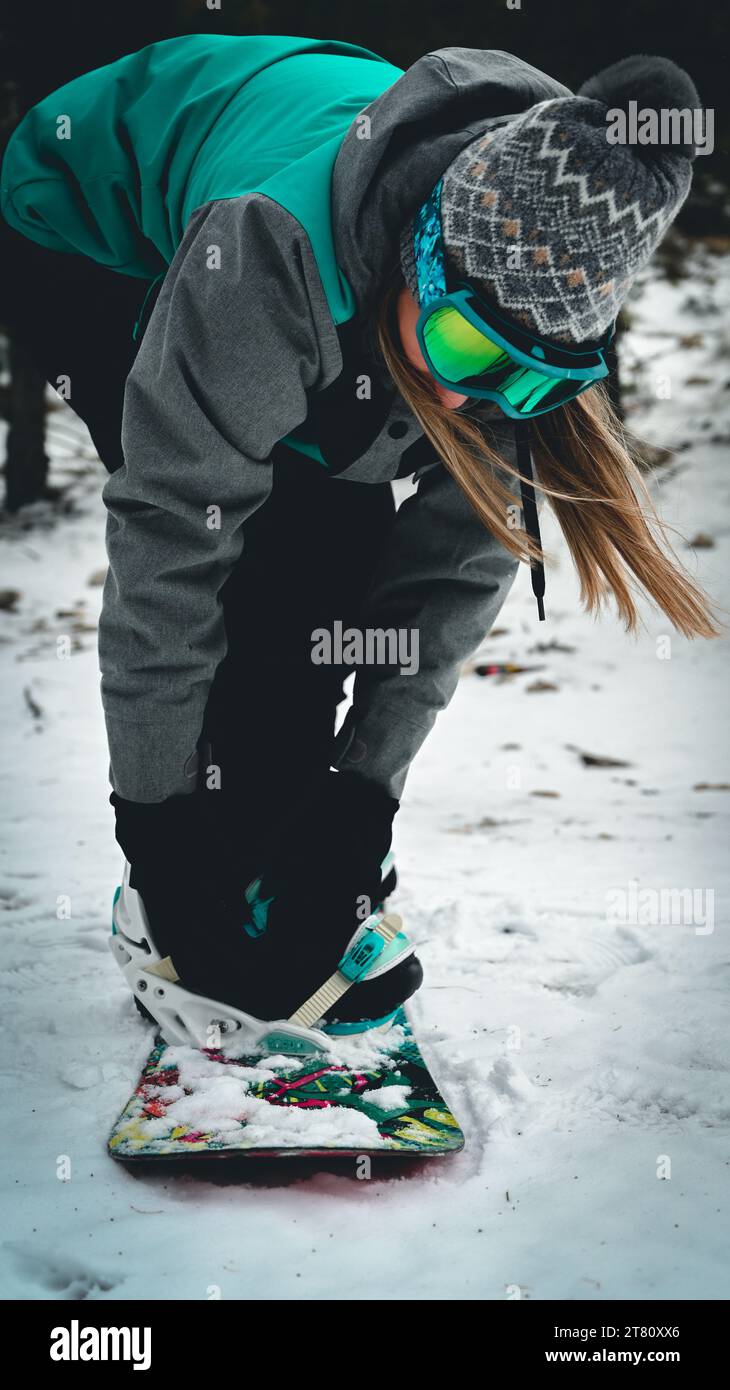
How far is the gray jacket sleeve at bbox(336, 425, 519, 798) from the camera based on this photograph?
1523mm

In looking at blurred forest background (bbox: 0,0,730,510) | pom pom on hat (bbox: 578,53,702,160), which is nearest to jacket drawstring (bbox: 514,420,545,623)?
pom pom on hat (bbox: 578,53,702,160)

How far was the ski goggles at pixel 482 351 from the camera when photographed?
3.40 feet

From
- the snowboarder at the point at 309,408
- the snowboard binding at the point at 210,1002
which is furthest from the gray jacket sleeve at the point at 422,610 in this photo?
the snowboard binding at the point at 210,1002

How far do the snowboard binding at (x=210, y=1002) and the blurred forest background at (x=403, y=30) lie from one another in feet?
5.35

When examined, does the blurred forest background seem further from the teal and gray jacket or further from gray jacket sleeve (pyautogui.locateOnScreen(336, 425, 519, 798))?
gray jacket sleeve (pyautogui.locateOnScreen(336, 425, 519, 798))

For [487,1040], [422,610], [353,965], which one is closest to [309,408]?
[422,610]

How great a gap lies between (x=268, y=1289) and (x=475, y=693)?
260cm

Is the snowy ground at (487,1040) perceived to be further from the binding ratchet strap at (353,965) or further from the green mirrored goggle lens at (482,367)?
the green mirrored goggle lens at (482,367)

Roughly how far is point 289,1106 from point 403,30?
3.03m

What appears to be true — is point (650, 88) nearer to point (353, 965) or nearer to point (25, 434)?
point (353, 965)

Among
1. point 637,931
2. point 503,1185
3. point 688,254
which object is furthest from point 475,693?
point 688,254

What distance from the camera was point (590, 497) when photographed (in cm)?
128

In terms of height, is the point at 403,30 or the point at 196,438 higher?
the point at 403,30
